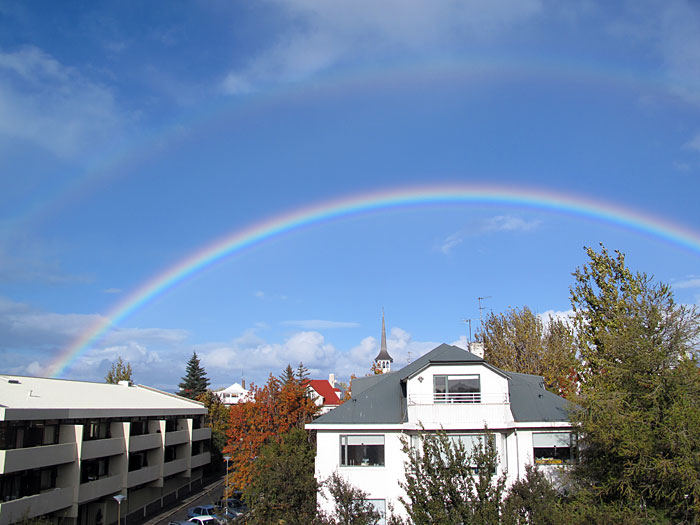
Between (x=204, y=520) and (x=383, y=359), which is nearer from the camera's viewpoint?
(x=204, y=520)

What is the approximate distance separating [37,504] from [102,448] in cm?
748

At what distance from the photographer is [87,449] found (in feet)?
125

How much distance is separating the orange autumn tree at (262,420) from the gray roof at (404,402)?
19802 mm

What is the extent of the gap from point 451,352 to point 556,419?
21.1ft

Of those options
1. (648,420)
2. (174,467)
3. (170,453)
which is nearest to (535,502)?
(648,420)

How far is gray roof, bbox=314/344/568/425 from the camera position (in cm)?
2842

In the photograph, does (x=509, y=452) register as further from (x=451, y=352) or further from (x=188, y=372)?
(x=188, y=372)

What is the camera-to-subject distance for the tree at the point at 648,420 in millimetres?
17578

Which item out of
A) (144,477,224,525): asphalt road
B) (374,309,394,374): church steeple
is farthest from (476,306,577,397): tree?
(374,309,394,374): church steeple

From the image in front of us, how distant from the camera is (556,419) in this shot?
28062 mm

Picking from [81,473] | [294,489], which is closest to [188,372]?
[81,473]

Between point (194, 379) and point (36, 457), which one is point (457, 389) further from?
point (194, 379)

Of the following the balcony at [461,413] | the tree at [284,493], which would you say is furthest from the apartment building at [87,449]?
the balcony at [461,413]

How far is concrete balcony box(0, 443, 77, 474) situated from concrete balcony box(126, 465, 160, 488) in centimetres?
839
